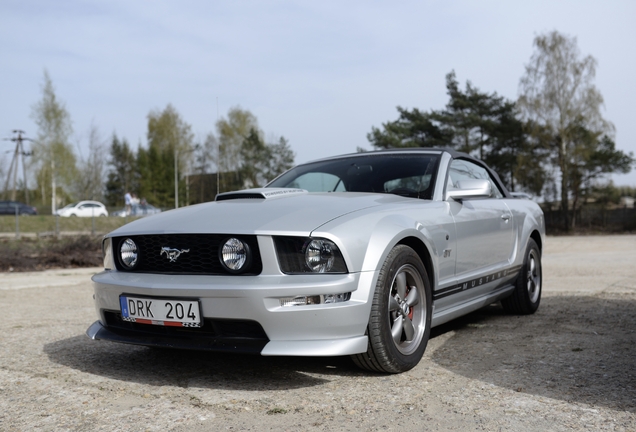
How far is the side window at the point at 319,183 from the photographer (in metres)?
4.50

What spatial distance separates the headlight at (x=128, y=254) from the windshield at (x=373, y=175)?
1.50 metres

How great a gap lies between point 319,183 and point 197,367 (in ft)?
5.37

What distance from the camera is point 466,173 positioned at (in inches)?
197

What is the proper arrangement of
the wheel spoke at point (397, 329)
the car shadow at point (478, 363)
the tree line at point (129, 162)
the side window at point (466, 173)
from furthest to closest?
the tree line at point (129, 162), the side window at point (466, 173), the wheel spoke at point (397, 329), the car shadow at point (478, 363)

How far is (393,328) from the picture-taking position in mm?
3428

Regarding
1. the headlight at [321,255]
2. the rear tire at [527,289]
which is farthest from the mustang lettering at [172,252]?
the rear tire at [527,289]

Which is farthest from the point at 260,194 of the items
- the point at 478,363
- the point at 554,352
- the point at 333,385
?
the point at 554,352

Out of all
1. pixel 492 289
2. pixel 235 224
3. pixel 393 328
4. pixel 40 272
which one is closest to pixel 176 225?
pixel 235 224

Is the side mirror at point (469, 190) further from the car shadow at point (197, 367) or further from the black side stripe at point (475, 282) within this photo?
the car shadow at point (197, 367)

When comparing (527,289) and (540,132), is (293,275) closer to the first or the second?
(527,289)

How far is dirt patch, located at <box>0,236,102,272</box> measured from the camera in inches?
448

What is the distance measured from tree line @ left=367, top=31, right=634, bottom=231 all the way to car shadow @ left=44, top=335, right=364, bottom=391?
3288 cm

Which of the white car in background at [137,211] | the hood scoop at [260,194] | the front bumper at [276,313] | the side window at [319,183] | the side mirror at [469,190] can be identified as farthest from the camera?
the white car in background at [137,211]

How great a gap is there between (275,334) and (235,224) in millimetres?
596
